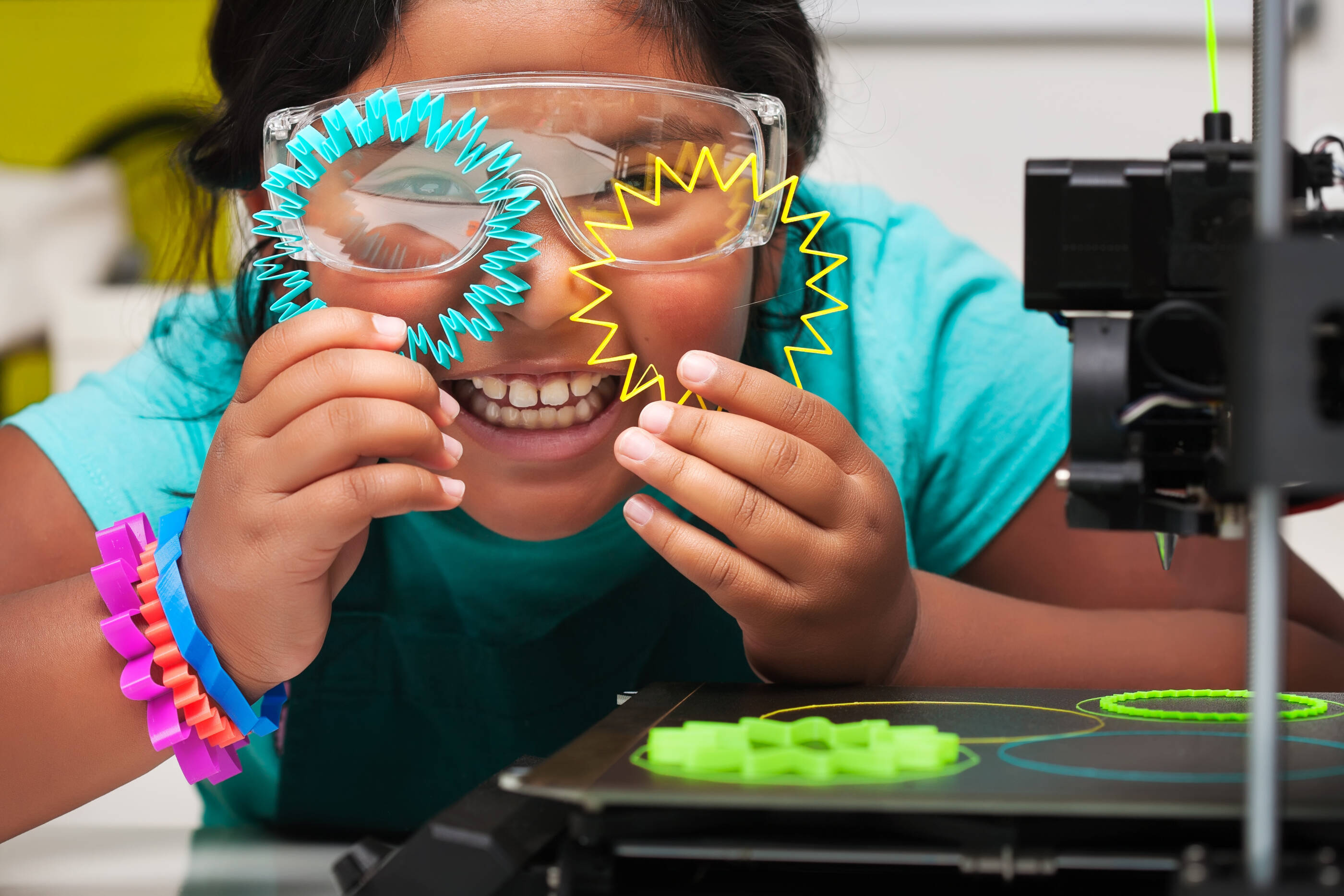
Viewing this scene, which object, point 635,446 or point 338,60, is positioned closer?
point 635,446

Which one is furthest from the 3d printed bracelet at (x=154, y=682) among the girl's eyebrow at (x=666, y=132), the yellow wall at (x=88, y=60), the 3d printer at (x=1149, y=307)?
the yellow wall at (x=88, y=60)

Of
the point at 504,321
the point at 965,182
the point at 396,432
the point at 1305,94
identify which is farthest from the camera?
the point at 965,182

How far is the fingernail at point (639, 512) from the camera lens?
0.70m

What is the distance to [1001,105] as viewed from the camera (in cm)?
195

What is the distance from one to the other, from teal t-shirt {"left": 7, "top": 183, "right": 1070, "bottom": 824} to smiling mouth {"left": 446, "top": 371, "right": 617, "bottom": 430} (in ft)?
0.72

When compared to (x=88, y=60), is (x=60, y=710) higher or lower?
lower

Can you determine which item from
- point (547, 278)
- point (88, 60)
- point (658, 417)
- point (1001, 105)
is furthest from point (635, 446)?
point (88, 60)

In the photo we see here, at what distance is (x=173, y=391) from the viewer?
3.73 ft

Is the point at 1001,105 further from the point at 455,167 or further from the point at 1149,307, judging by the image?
the point at 1149,307

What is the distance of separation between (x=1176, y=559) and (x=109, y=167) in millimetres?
2178

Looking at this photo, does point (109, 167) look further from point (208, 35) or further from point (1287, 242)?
point (1287, 242)

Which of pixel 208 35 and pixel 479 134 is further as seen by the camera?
pixel 208 35

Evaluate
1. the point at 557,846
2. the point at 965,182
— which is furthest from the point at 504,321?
the point at 965,182

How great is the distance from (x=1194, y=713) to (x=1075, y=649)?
0.27 meters
